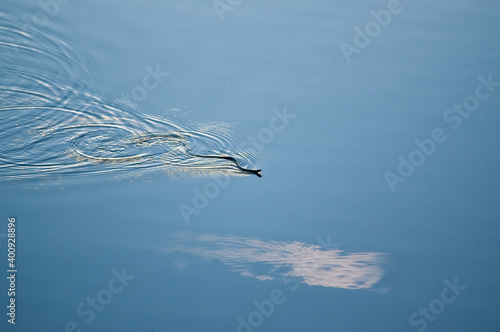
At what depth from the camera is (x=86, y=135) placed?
5.50 meters

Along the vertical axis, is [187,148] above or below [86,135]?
below

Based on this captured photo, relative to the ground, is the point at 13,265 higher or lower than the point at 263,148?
lower

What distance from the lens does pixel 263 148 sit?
5402mm

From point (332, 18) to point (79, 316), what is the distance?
456 cm

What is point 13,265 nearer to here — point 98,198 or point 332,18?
point 98,198

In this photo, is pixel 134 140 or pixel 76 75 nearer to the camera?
pixel 134 140

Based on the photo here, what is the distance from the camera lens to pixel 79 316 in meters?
4.02

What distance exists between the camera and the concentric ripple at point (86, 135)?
5.16m

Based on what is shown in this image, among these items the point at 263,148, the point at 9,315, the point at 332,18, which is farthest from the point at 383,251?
the point at 332,18

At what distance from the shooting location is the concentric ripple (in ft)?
16.9

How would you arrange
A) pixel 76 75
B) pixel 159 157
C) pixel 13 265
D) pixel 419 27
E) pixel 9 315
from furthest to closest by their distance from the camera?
pixel 419 27, pixel 76 75, pixel 159 157, pixel 13 265, pixel 9 315

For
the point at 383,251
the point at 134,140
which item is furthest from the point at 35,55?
the point at 383,251

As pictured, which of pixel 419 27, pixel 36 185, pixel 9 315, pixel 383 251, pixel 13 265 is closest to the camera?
pixel 9 315

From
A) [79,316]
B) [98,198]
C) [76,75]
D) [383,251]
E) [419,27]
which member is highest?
[419,27]
